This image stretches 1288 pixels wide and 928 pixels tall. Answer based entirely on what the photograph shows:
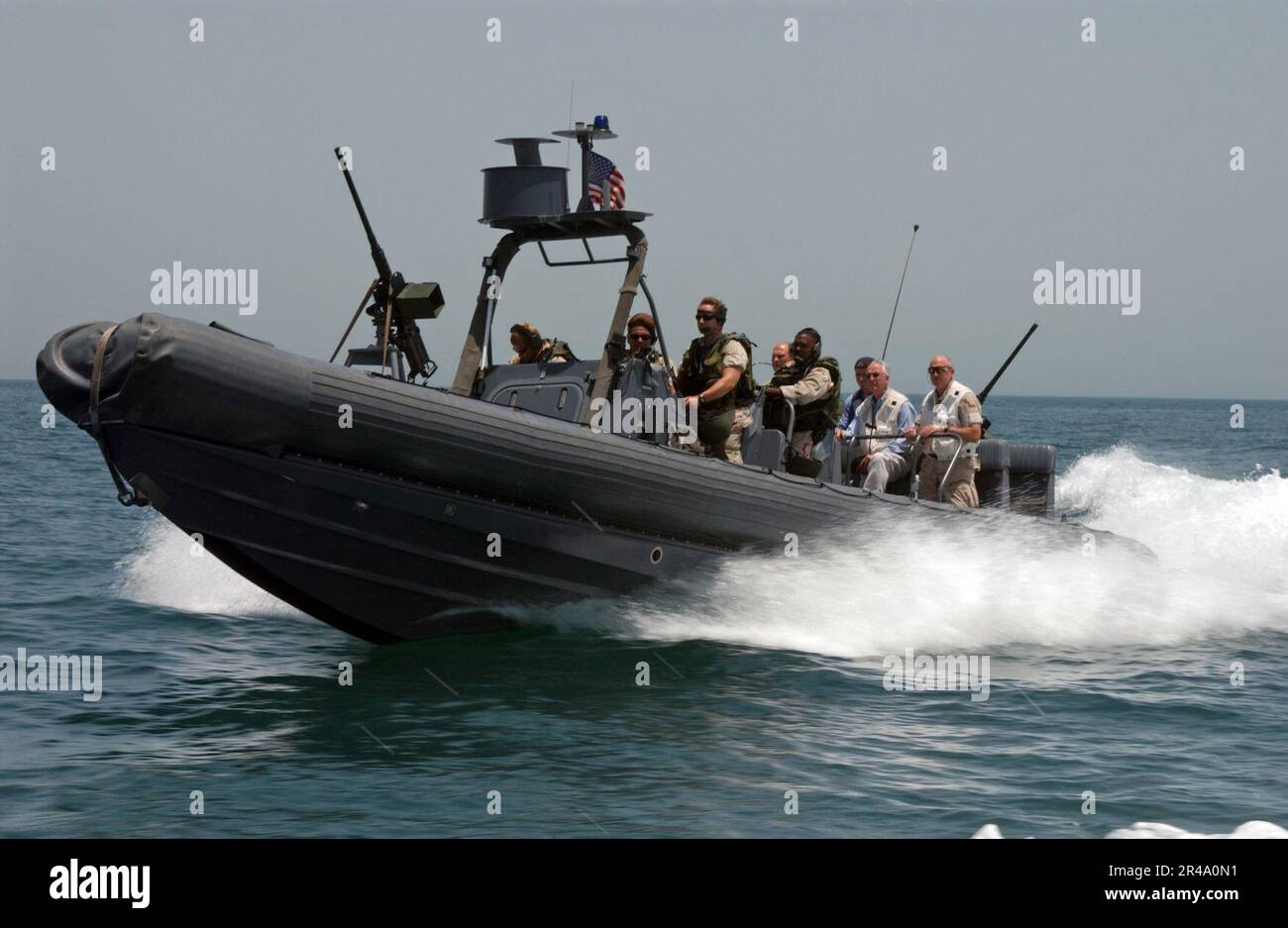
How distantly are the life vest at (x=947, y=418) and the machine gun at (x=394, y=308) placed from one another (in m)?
3.37

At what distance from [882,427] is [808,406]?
969 mm

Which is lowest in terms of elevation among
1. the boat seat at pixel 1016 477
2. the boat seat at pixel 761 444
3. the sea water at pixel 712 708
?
the sea water at pixel 712 708

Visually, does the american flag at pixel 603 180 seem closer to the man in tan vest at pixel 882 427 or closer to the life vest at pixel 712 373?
the life vest at pixel 712 373

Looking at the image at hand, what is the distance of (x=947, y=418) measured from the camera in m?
9.49

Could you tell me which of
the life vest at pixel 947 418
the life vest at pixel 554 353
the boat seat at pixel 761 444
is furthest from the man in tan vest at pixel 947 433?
the life vest at pixel 554 353

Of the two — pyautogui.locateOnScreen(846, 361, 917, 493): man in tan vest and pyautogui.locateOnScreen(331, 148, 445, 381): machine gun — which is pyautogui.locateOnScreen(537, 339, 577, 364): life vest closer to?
pyautogui.locateOnScreen(331, 148, 445, 381): machine gun

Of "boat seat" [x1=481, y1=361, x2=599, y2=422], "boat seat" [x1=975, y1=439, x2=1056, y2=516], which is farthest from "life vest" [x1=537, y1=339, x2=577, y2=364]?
"boat seat" [x1=975, y1=439, x2=1056, y2=516]

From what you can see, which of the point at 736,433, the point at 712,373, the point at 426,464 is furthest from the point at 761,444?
the point at 426,464

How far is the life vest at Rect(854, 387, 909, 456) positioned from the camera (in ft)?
32.3

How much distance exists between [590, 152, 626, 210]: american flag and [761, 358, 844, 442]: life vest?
5.47 feet

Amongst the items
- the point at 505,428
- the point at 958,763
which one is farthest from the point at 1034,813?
the point at 505,428

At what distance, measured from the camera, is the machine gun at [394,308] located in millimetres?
8250
